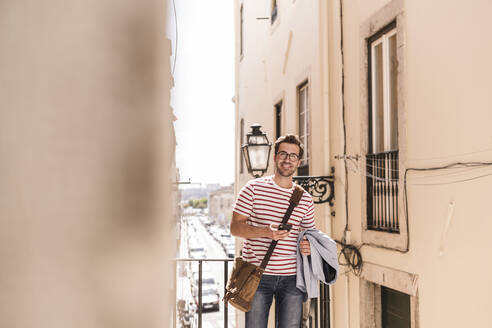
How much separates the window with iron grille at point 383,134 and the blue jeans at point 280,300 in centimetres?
224

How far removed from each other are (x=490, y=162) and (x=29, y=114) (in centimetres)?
365

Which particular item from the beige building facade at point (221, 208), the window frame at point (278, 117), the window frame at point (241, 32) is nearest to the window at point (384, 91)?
the window frame at point (278, 117)

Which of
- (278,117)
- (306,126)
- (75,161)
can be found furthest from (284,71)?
(75,161)

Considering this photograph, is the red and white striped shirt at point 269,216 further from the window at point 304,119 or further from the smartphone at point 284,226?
the window at point 304,119

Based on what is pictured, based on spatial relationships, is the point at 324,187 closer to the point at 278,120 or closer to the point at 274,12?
the point at 278,120

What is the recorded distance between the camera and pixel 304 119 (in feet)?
26.4

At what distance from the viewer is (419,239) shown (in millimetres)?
4270

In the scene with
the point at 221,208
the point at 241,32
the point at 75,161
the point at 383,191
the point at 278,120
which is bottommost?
the point at 221,208

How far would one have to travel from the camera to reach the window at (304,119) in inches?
311

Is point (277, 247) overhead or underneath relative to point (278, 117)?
underneath

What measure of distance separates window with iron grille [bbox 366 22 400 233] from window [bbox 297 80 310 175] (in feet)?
7.51

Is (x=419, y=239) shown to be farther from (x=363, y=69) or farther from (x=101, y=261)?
(x=101, y=261)

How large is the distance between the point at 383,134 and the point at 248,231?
122 inches

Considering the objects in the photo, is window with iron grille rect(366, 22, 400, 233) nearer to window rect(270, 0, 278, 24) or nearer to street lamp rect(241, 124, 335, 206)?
street lamp rect(241, 124, 335, 206)
